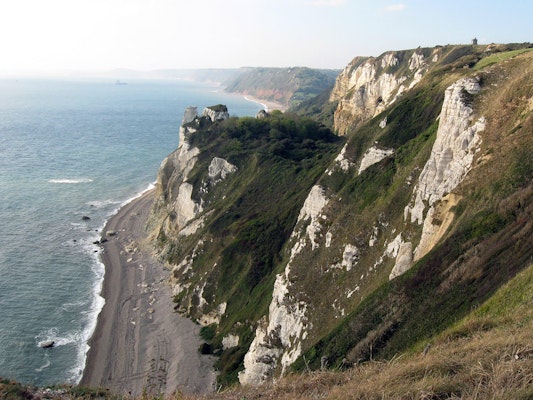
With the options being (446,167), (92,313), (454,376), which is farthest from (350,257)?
(92,313)

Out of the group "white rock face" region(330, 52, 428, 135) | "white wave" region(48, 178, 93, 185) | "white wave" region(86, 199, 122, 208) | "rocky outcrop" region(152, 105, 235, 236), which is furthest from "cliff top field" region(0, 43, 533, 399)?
"white rock face" region(330, 52, 428, 135)

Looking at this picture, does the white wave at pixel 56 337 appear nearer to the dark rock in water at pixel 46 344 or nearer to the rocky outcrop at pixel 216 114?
the dark rock in water at pixel 46 344

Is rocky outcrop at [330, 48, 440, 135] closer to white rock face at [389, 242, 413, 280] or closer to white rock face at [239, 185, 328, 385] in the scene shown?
white rock face at [239, 185, 328, 385]

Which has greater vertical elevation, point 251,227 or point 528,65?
point 528,65

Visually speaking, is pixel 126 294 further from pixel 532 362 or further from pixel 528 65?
pixel 532 362

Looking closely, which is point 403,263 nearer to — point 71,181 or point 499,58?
Result: point 499,58

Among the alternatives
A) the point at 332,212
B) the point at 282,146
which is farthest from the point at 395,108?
the point at 282,146

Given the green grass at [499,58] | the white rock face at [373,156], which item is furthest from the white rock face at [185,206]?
the green grass at [499,58]
